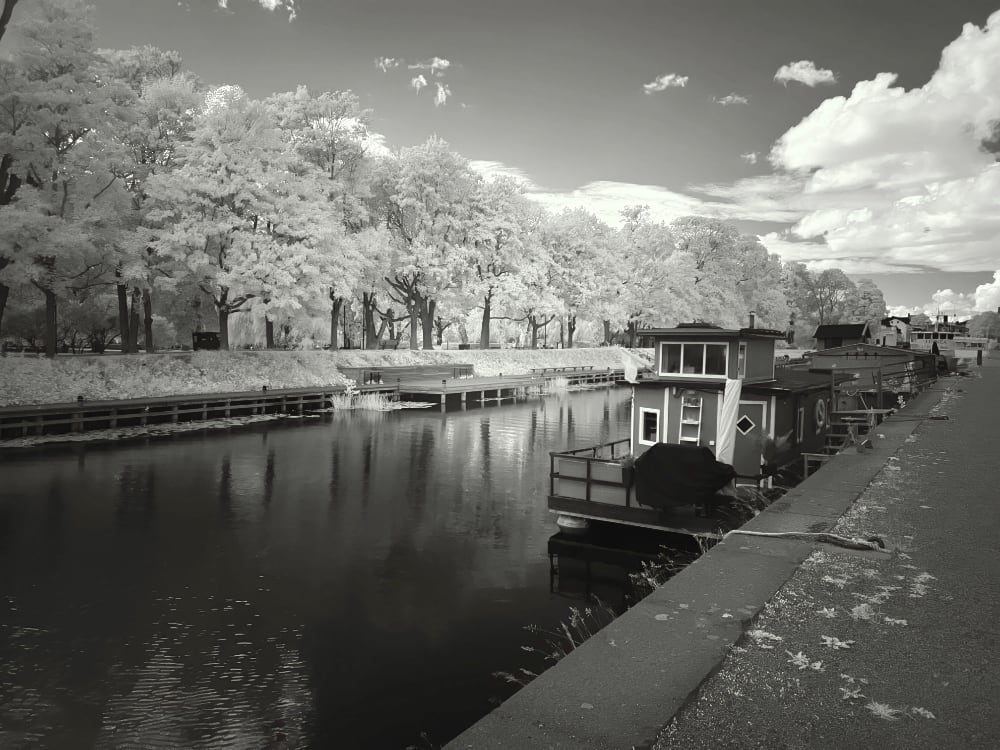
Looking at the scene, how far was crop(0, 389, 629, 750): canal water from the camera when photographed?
29.8ft

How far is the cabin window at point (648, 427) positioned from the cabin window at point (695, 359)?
4.29ft

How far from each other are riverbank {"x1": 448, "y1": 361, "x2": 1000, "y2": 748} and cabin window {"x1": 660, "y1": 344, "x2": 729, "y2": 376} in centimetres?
1037

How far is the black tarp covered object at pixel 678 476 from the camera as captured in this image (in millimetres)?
15094

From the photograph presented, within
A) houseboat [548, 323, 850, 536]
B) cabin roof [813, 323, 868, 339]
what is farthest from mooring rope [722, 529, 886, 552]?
cabin roof [813, 323, 868, 339]

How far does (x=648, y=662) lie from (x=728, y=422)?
1459cm

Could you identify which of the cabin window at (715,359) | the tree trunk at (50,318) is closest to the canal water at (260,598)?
the cabin window at (715,359)

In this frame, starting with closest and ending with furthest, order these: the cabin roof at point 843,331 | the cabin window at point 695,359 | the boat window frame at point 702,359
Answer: the boat window frame at point 702,359
the cabin window at point 695,359
the cabin roof at point 843,331

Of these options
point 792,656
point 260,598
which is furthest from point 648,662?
point 260,598

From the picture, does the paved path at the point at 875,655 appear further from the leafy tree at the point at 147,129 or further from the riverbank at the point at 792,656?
the leafy tree at the point at 147,129

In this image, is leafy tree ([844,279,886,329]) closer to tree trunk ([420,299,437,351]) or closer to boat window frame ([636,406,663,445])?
tree trunk ([420,299,437,351])

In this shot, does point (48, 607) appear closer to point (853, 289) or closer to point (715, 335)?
point (715, 335)

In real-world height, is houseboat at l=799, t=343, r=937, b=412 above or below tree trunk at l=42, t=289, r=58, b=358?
below

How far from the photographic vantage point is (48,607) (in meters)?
12.3

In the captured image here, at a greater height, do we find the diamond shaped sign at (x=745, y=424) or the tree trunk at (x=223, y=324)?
the tree trunk at (x=223, y=324)
